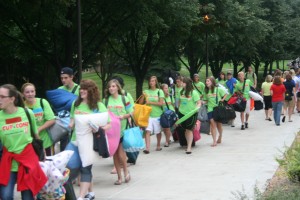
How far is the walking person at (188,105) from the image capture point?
12.3m

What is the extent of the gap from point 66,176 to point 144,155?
19.4 feet

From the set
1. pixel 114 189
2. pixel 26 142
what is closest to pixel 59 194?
pixel 26 142

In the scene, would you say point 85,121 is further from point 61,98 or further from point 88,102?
point 61,98

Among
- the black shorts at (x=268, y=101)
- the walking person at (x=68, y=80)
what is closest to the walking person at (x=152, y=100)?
the walking person at (x=68, y=80)

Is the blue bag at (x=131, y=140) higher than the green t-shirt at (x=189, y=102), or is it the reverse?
the green t-shirt at (x=189, y=102)

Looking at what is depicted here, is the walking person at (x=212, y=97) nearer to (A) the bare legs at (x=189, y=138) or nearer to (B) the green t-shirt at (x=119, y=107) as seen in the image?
(A) the bare legs at (x=189, y=138)

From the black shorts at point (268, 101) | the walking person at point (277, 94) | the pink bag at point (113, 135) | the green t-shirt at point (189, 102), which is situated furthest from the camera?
the black shorts at point (268, 101)

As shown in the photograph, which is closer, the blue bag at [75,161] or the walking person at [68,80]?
the blue bag at [75,161]

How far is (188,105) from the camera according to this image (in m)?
12.5

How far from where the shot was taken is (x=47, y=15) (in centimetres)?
1491

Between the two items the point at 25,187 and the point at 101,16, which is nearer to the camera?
the point at 25,187

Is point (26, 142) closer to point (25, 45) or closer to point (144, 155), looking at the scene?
point (144, 155)

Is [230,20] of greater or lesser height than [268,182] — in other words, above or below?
above

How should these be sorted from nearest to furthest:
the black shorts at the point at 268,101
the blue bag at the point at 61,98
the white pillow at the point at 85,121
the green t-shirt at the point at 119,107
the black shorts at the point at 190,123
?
the white pillow at the point at 85,121 → the blue bag at the point at 61,98 → the green t-shirt at the point at 119,107 → the black shorts at the point at 190,123 → the black shorts at the point at 268,101
